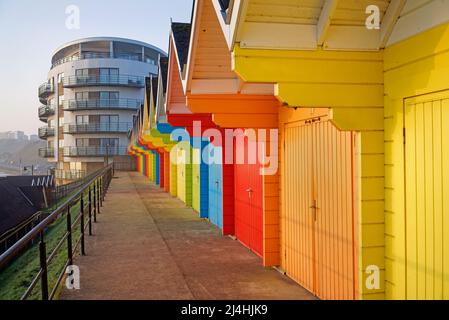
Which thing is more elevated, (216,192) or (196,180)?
(196,180)

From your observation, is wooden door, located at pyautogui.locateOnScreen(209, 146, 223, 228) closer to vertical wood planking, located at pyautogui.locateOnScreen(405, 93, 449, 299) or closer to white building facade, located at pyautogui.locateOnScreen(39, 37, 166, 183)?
vertical wood planking, located at pyautogui.locateOnScreen(405, 93, 449, 299)

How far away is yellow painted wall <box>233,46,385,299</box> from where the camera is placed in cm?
390

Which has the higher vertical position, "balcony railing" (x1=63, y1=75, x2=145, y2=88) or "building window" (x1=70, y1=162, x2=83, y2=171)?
"balcony railing" (x1=63, y1=75, x2=145, y2=88)

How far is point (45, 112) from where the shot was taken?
65.4 metres

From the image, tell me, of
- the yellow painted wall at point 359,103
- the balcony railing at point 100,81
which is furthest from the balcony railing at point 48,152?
the yellow painted wall at point 359,103

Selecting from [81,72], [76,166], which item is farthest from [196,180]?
[81,72]

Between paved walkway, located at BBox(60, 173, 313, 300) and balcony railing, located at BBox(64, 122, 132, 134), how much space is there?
4860 centimetres

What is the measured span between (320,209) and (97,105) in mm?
56248

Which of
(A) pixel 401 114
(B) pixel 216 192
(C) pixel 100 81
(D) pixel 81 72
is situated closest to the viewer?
(A) pixel 401 114

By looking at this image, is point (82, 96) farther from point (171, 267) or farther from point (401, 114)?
point (401, 114)

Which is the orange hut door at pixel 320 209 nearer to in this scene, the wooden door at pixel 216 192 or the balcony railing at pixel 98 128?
the wooden door at pixel 216 192

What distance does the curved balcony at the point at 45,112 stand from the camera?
64.1 metres

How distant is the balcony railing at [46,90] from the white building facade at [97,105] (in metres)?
3.91

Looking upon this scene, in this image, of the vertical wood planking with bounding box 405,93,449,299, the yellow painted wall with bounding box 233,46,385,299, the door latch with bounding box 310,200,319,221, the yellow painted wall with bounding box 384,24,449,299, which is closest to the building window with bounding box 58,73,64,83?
the door latch with bounding box 310,200,319,221
